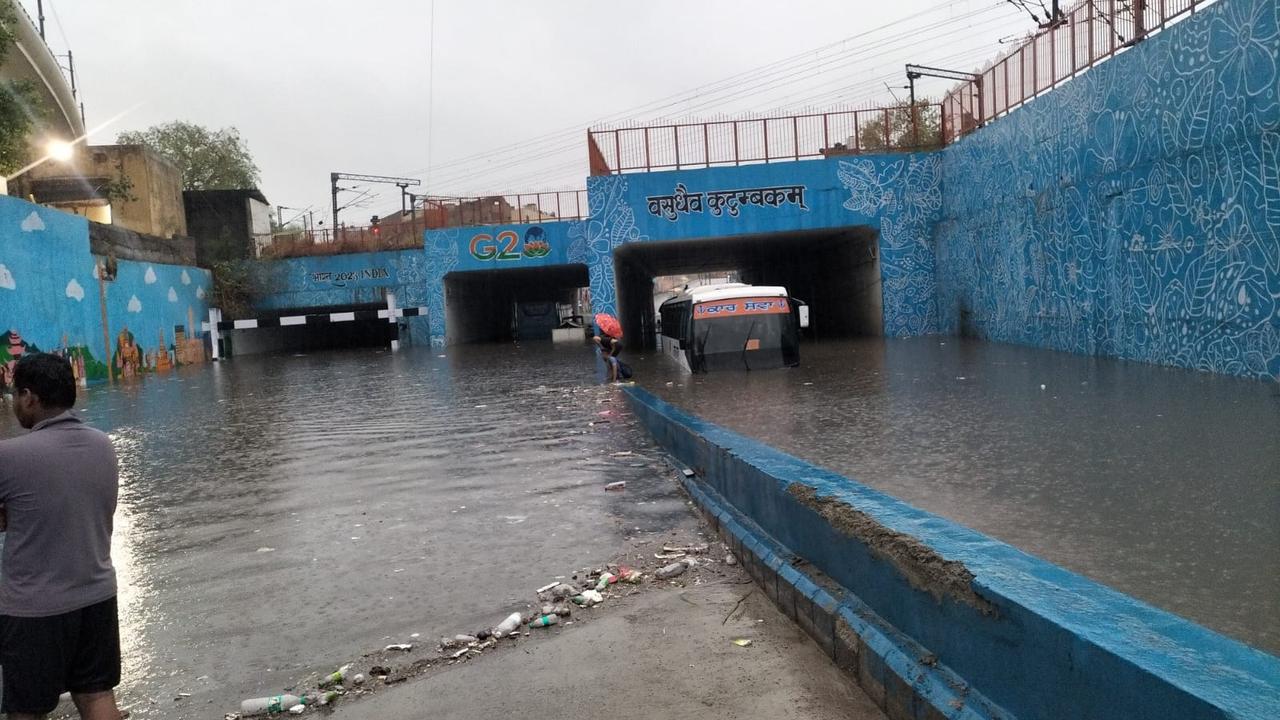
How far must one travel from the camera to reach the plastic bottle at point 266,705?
4.19m

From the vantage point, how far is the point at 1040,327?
64.2 feet

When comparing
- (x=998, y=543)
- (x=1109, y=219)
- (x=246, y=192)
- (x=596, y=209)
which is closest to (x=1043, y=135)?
(x=1109, y=219)

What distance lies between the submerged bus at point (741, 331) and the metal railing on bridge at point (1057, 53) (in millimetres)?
6980

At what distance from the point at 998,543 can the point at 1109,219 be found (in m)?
14.2

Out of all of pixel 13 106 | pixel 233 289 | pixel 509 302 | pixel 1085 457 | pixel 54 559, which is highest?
pixel 13 106

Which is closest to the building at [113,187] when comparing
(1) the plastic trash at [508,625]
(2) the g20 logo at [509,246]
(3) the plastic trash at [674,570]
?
(2) the g20 logo at [509,246]

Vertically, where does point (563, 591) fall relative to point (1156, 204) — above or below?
below

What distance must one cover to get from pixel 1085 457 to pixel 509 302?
4859cm

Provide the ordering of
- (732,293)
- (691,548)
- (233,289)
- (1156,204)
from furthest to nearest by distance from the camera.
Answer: (233,289) → (732,293) → (1156,204) → (691,548)

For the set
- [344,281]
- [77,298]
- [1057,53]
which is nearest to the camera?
[1057,53]

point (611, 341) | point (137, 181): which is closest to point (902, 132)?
point (611, 341)

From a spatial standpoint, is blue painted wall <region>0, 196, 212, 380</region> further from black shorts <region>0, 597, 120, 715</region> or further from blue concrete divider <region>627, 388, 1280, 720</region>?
blue concrete divider <region>627, 388, 1280, 720</region>

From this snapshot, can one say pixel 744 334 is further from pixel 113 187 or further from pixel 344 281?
pixel 113 187

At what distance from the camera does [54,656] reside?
10.5ft
